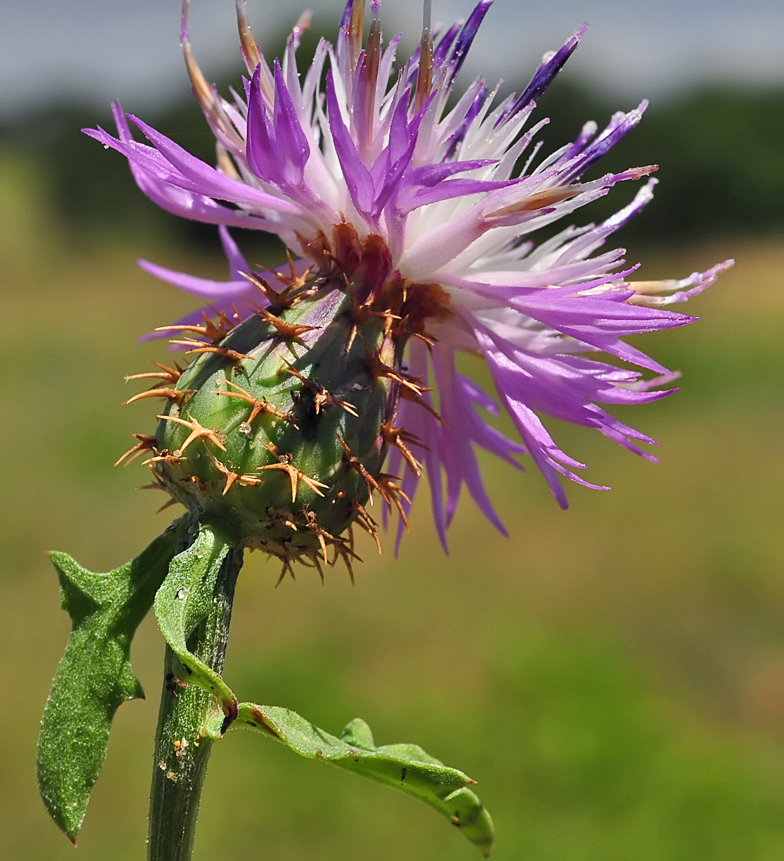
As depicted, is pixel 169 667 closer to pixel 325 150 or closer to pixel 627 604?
pixel 325 150

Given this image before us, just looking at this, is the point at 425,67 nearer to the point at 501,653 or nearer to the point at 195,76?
the point at 195,76

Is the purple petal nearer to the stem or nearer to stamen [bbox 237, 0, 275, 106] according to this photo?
stamen [bbox 237, 0, 275, 106]

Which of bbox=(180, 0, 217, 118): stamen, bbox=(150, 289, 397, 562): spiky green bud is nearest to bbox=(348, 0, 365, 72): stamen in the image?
bbox=(180, 0, 217, 118): stamen

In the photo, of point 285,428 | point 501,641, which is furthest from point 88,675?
point 501,641

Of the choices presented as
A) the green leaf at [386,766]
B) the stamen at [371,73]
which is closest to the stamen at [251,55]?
the stamen at [371,73]

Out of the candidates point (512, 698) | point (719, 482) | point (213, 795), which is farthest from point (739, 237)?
point (213, 795)
